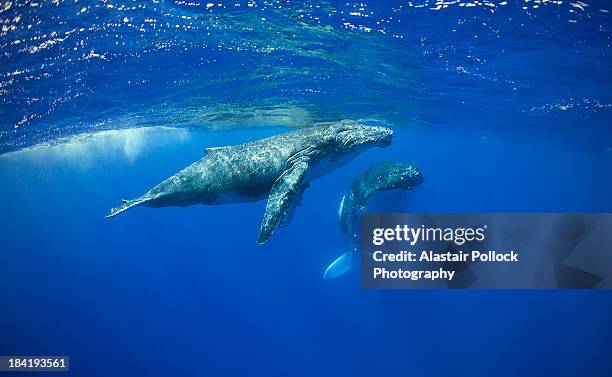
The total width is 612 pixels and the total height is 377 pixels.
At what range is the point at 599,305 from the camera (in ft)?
182

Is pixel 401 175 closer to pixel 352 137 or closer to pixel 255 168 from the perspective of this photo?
pixel 352 137

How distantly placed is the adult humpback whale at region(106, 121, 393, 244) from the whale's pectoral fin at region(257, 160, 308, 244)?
35mm

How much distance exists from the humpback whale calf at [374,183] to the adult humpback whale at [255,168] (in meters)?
4.89

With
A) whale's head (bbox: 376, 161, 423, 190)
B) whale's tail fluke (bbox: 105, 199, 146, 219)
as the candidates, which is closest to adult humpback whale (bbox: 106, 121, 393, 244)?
whale's tail fluke (bbox: 105, 199, 146, 219)

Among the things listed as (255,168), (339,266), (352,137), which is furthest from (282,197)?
(339,266)

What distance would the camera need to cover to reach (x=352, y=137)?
27.8 ft

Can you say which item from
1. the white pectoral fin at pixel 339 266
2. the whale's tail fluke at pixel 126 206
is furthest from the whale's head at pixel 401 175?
the whale's tail fluke at pixel 126 206

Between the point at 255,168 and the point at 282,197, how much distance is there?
4.34 ft

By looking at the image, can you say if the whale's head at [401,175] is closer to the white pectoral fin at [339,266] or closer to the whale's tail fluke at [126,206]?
the white pectoral fin at [339,266]

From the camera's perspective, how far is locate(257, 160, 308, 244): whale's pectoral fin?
21.0 ft

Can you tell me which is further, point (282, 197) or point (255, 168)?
point (255, 168)

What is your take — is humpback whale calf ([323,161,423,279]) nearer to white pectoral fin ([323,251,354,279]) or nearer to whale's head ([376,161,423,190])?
whale's head ([376,161,423,190])

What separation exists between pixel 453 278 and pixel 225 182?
230 inches

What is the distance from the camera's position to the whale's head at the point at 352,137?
27.6ft
